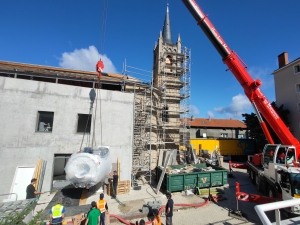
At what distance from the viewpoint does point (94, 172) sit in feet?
25.5

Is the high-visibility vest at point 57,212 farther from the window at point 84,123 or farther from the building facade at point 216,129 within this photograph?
the building facade at point 216,129

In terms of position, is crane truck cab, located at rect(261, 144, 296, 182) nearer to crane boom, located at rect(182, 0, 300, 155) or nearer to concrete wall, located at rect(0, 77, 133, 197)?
crane boom, located at rect(182, 0, 300, 155)

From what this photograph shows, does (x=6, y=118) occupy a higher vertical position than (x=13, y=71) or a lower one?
lower

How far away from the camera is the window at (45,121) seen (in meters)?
10.9

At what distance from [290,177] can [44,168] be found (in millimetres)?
12920

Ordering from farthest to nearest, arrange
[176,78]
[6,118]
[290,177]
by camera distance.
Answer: [176,78], [6,118], [290,177]

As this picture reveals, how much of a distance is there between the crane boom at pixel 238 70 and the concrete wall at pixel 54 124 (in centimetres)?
748

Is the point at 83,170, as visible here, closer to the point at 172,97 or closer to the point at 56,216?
the point at 56,216

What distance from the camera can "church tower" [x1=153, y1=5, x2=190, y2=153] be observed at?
17.5 meters

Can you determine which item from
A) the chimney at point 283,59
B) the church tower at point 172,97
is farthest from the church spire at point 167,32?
the chimney at point 283,59

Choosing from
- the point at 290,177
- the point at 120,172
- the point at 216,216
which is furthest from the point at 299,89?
the point at 120,172

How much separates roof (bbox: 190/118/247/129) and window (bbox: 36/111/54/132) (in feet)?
94.2

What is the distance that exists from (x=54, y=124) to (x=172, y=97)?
11.9 metres

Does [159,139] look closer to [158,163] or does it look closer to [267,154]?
[158,163]
